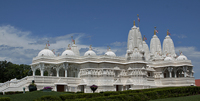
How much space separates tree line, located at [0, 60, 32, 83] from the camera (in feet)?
205

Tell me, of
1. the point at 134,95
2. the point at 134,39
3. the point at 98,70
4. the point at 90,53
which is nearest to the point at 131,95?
the point at 134,95

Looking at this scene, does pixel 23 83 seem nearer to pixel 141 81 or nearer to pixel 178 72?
pixel 141 81

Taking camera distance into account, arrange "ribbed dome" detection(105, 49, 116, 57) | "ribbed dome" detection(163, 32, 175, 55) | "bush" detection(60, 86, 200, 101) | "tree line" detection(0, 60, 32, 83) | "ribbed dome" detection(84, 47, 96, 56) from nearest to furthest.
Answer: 1. "bush" detection(60, 86, 200, 101)
2. "ribbed dome" detection(84, 47, 96, 56)
3. "ribbed dome" detection(105, 49, 116, 57)
4. "tree line" detection(0, 60, 32, 83)
5. "ribbed dome" detection(163, 32, 175, 55)

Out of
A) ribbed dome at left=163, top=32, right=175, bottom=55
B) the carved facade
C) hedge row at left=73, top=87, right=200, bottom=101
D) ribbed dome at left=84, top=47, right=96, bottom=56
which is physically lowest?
hedge row at left=73, top=87, right=200, bottom=101

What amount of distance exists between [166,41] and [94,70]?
32755mm

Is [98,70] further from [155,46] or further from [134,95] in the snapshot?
[155,46]

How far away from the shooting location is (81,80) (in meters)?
50.1

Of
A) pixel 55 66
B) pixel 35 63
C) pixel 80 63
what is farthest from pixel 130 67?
pixel 35 63

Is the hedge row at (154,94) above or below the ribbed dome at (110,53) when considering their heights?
below

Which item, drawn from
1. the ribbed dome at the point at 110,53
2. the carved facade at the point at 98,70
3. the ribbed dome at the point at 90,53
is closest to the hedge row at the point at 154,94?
the carved facade at the point at 98,70

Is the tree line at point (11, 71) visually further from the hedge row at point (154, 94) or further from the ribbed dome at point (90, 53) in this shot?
the hedge row at point (154, 94)

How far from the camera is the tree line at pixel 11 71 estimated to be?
62.5m

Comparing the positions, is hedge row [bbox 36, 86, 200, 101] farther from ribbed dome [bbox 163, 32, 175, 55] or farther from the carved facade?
ribbed dome [bbox 163, 32, 175, 55]

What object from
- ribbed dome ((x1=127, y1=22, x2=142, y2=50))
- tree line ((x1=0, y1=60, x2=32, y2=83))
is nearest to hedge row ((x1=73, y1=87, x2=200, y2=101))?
ribbed dome ((x1=127, y1=22, x2=142, y2=50))
